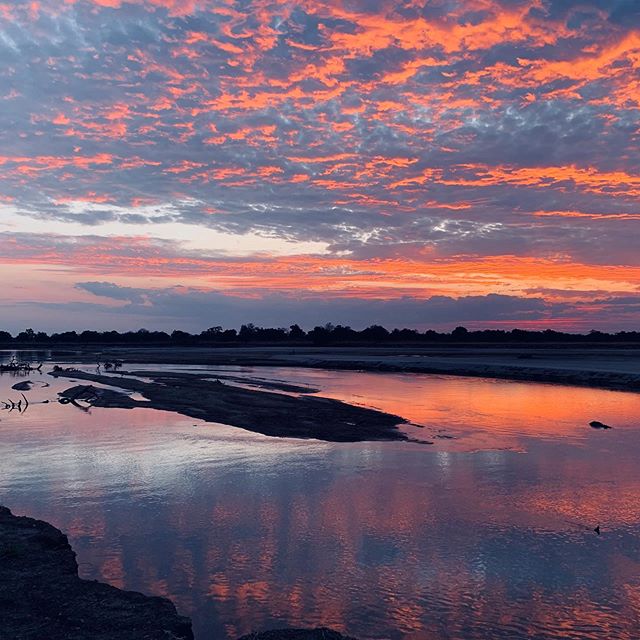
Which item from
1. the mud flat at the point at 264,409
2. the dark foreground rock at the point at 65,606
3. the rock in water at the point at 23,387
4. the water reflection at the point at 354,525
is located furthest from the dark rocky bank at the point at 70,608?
the rock in water at the point at 23,387

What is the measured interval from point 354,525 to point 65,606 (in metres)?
6.30

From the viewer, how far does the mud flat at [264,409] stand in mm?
25448

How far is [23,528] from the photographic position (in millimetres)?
11930

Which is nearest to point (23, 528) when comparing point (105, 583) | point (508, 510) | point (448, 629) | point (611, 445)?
point (105, 583)

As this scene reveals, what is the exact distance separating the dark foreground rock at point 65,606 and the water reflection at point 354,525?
0.60 metres

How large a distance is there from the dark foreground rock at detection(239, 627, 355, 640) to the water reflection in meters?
0.87

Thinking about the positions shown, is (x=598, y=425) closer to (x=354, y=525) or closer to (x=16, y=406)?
(x=354, y=525)

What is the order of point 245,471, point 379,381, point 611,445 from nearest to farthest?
1. point 245,471
2. point 611,445
3. point 379,381

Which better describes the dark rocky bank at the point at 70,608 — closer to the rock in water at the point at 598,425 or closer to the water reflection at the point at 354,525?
the water reflection at the point at 354,525

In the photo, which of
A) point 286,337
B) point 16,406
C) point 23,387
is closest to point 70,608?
point 16,406

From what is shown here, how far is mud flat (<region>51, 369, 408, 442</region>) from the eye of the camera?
25448 mm

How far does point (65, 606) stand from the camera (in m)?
8.63

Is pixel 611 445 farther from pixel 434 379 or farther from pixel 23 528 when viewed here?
pixel 434 379

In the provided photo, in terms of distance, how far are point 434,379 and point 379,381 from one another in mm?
6639
